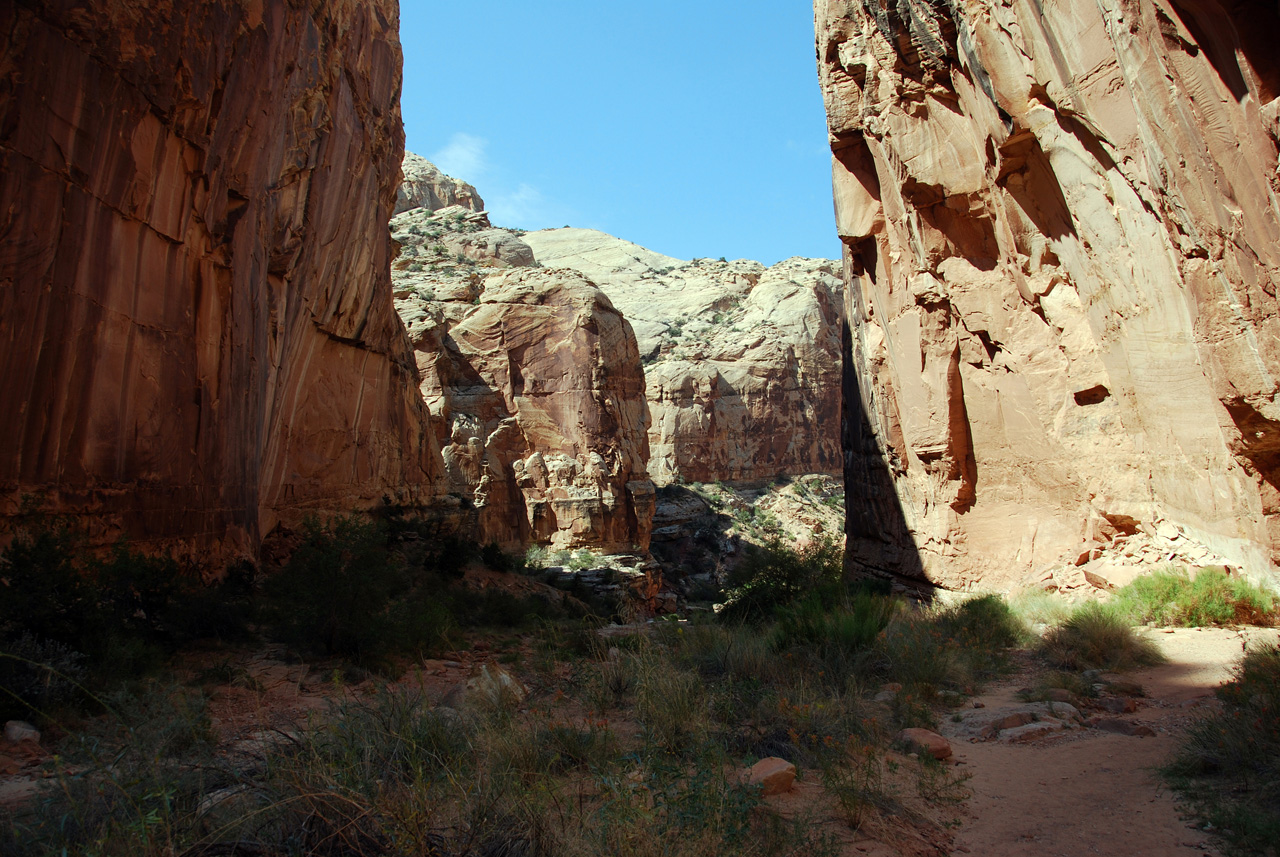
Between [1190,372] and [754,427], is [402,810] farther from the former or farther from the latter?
[754,427]

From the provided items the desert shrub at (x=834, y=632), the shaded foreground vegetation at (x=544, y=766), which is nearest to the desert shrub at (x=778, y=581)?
the desert shrub at (x=834, y=632)

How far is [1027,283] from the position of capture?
1288 cm

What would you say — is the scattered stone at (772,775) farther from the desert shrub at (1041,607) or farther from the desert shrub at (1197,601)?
the desert shrub at (1197,601)

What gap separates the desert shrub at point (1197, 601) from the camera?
820cm

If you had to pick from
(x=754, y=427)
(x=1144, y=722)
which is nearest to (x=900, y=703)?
(x=1144, y=722)

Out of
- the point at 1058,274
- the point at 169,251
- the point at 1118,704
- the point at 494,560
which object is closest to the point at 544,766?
the point at 1118,704

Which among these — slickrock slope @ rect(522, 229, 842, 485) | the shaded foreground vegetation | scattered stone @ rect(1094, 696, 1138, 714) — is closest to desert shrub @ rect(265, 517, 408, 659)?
the shaded foreground vegetation

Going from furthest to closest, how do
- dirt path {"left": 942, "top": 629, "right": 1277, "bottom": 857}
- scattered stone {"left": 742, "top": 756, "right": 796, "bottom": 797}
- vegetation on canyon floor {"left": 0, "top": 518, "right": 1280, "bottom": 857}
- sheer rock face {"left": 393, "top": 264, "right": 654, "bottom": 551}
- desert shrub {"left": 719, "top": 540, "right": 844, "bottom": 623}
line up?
1. sheer rock face {"left": 393, "top": 264, "right": 654, "bottom": 551}
2. desert shrub {"left": 719, "top": 540, "right": 844, "bottom": 623}
3. scattered stone {"left": 742, "top": 756, "right": 796, "bottom": 797}
4. dirt path {"left": 942, "top": 629, "right": 1277, "bottom": 857}
5. vegetation on canyon floor {"left": 0, "top": 518, "right": 1280, "bottom": 857}

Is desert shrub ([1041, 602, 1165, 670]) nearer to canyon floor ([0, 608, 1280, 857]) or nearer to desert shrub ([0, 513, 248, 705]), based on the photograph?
canyon floor ([0, 608, 1280, 857])

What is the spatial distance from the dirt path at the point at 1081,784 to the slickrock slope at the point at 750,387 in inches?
1971

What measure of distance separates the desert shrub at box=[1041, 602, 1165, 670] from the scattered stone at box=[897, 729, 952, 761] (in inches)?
133

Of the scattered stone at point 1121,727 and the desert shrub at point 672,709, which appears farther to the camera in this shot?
the scattered stone at point 1121,727

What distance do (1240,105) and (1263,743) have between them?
6.91m

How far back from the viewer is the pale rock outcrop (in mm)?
76062
